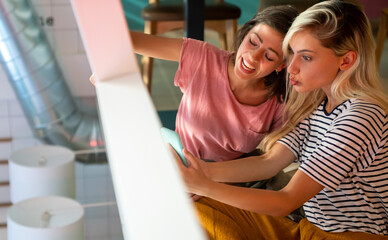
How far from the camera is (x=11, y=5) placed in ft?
18.0

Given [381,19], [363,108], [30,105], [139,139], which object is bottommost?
[30,105]

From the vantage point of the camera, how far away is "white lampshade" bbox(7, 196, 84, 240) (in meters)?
3.05

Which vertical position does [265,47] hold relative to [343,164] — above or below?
above

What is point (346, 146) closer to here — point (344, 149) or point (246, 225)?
point (344, 149)

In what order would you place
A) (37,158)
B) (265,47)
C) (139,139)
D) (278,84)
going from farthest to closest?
(37,158)
(278,84)
(265,47)
(139,139)

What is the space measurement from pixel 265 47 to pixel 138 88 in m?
0.97

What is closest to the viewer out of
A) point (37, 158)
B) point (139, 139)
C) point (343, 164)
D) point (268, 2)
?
point (139, 139)

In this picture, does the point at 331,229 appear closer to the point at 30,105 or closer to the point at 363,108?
the point at 363,108

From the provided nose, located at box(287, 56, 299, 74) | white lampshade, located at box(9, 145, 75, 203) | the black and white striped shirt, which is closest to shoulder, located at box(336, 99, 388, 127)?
the black and white striped shirt

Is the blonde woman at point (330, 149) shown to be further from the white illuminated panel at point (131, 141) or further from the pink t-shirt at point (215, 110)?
the white illuminated panel at point (131, 141)

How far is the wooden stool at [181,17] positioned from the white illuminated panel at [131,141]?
2.40 metres

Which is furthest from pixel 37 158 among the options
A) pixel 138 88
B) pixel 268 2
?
pixel 138 88

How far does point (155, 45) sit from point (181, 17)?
145 cm

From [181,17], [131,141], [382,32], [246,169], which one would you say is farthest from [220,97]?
[382,32]
